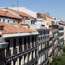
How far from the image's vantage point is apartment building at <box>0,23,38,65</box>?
1388 inches

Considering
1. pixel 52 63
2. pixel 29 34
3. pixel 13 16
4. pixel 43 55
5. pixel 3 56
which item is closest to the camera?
pixel 3 56

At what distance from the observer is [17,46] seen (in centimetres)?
4100

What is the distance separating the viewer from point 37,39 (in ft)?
175

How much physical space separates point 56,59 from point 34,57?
81.5 feet

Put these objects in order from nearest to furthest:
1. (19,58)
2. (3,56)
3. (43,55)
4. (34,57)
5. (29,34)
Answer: (3,56) < (19,58) < (29,34) < (34,57) < (43,55)

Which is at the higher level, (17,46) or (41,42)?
(17,46)

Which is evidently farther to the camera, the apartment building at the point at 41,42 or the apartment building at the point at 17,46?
the apartment building at the point at 41,42

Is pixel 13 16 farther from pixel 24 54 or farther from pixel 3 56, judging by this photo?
pixel 3 56

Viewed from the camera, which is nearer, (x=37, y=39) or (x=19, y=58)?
(x=19, y=58)

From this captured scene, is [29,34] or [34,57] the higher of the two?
[29,34]

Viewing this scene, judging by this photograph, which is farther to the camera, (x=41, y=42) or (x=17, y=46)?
(x=41, y=42)

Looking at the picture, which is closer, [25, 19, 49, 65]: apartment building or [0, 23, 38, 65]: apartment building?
[0, 23, 38, 65]: apartment building

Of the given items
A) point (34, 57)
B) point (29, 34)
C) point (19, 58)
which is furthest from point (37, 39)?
point (19, 58)

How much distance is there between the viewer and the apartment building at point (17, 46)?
3525 centimetres
